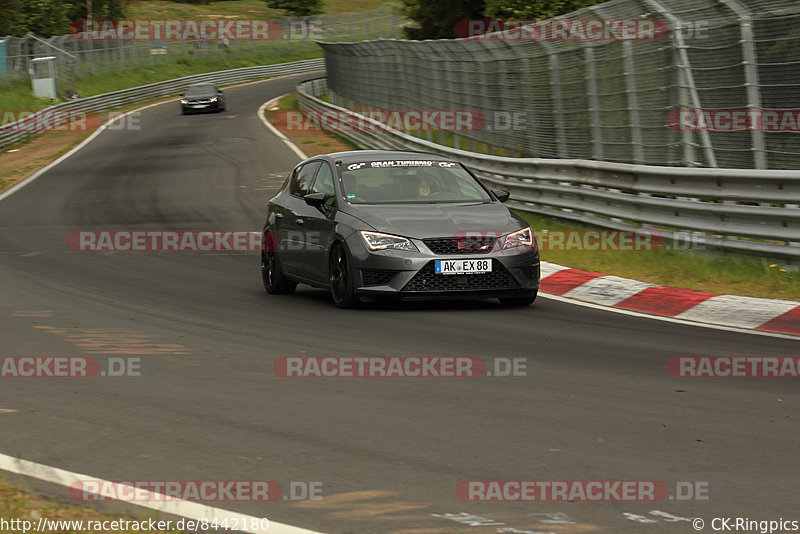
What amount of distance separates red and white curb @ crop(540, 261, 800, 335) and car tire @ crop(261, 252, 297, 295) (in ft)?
8.44

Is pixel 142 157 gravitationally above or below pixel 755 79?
below

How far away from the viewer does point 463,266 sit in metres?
10.4

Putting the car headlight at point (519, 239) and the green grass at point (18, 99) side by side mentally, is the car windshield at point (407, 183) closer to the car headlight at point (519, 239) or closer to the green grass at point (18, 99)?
the car headlight at point (519, 239)

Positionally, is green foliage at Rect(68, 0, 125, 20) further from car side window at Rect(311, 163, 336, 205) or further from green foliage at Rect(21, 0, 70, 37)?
car side window at Rect(311, 163, 336, 205)

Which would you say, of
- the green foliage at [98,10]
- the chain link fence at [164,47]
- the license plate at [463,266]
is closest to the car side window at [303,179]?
the license plate at [463,266]

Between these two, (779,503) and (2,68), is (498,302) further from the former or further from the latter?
(2,68)

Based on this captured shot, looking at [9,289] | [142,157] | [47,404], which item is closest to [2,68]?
[142,157]

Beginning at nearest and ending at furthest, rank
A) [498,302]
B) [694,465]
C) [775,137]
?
[694,465]
[498,302]
[775,137]

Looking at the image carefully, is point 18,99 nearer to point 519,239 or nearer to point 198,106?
point 198,106

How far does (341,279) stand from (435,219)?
100 centimetres

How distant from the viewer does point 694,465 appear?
543cm

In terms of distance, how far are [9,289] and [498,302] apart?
203 inches

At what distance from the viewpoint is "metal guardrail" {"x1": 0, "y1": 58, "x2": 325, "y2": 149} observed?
41338mm

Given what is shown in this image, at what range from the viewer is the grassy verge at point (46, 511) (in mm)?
4430
